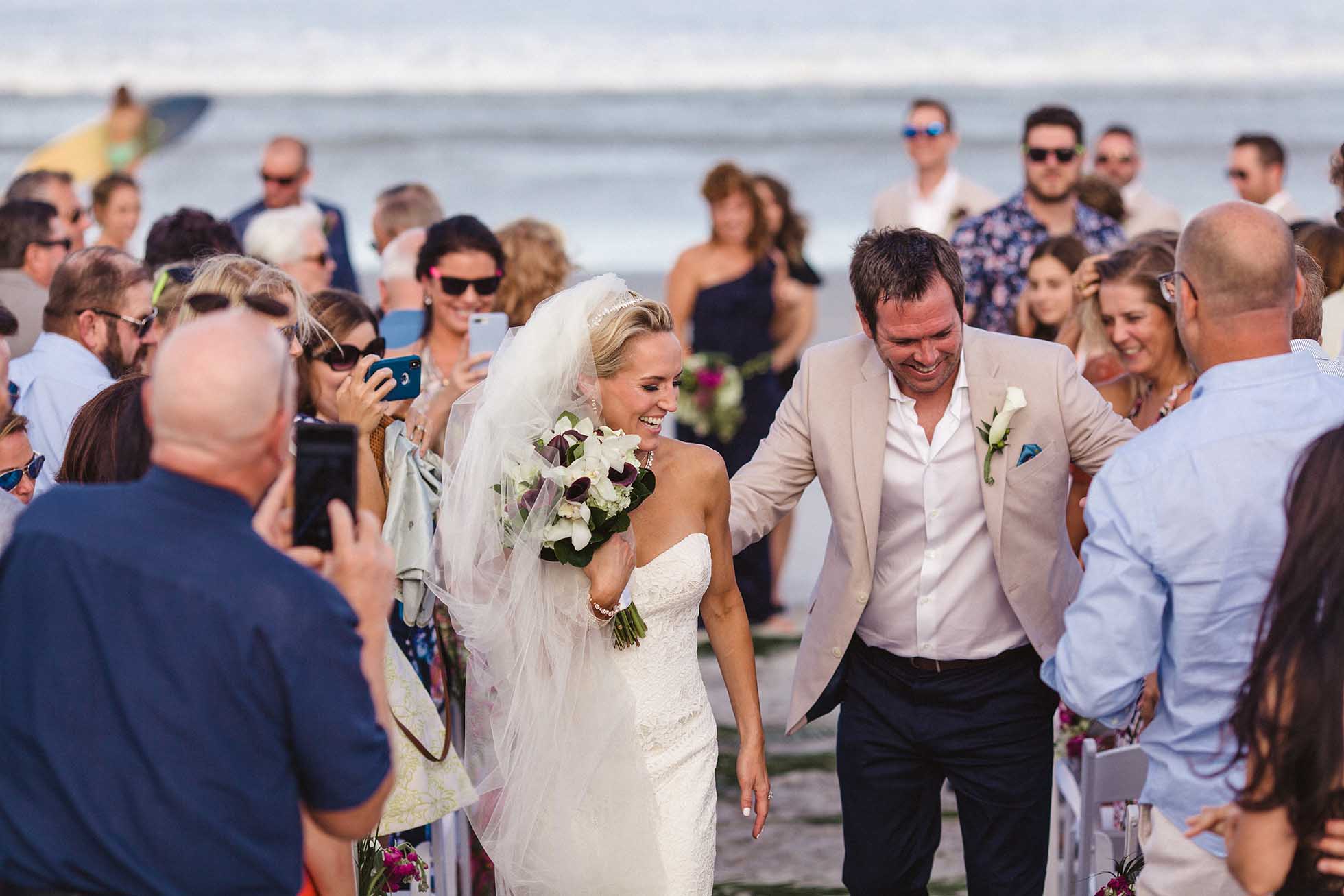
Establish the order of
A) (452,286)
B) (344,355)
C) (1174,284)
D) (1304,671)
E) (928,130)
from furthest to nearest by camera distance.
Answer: (928,130), (452,286), (344,355), (1174,284), (1304,671)

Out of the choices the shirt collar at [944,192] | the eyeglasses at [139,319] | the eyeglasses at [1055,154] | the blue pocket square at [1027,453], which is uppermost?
the shirt collar at [944,192]

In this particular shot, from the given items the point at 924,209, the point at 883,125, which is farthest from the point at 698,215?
the point at 924,209

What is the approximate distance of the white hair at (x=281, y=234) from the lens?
7379 mm

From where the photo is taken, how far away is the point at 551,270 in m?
6.84

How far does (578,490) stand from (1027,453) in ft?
4.42

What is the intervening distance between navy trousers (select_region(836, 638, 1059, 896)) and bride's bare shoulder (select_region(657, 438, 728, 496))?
0.73m

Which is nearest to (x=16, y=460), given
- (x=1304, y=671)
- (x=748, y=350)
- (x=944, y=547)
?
(x=944, y=547)

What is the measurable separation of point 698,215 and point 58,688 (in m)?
25.7

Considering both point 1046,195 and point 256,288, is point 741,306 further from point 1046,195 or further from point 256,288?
point 256,288

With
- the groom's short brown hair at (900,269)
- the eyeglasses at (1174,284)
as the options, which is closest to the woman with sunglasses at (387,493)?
the groom's short brown hair at (900,269)

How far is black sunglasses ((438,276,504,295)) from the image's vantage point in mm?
6227

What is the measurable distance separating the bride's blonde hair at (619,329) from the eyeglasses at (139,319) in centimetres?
202

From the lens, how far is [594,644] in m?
4.64

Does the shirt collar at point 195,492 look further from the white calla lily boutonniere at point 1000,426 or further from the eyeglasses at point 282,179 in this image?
the eyeglasses at point 282,179
